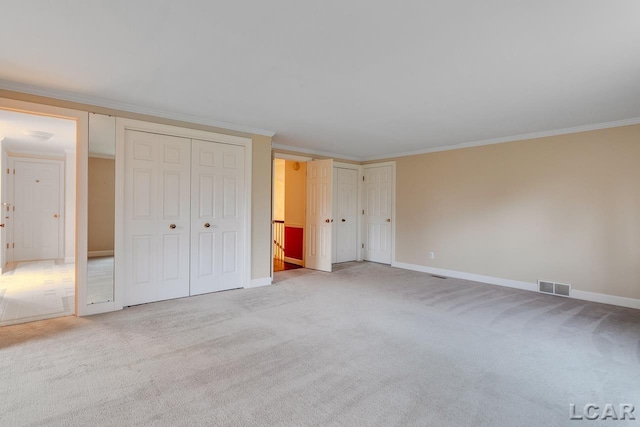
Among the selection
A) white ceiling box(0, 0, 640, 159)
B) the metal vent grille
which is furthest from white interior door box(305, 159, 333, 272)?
the metal vent grille

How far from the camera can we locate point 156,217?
156 inches

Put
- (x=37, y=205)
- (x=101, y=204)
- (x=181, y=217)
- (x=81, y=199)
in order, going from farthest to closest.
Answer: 1. (x=37, y=205)
2. (x=181, y=217)
3. (x=101, y=204)
4. (x=81, y=199)

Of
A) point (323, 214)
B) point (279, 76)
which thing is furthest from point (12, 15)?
point (323, 214)

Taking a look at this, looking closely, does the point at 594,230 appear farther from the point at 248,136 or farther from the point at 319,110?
the point at 248,136

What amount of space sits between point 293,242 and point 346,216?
1334 mm

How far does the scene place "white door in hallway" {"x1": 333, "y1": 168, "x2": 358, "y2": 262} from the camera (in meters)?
6.96

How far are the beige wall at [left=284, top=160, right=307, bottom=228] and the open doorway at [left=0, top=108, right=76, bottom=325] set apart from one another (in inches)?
154

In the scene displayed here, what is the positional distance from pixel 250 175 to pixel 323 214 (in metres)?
1.87

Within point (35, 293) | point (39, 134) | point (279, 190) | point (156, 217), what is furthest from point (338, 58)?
point (279, 190)

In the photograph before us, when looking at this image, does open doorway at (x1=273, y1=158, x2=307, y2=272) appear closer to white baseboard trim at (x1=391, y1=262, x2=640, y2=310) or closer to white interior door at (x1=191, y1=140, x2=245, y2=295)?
white interior door at (x1=191, y1=140, x2=245, y2=295)

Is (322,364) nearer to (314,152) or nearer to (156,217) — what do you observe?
(156,217)

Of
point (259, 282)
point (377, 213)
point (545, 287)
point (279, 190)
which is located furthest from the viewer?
point (279, 190)

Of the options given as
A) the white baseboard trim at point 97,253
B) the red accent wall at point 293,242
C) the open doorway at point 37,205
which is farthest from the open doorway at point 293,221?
the open doorway at point 37,205

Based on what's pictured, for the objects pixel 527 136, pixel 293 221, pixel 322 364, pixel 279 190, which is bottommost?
pixel 322 364
